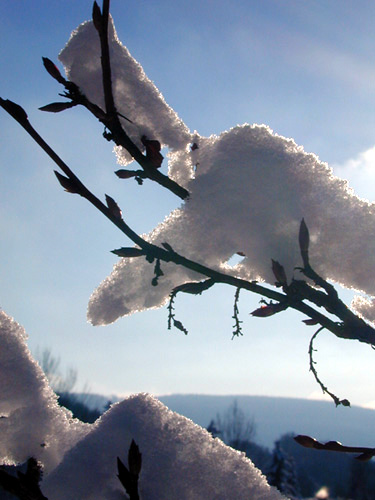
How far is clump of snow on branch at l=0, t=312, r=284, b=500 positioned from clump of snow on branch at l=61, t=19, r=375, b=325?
0.24 m

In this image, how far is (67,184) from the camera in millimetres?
965

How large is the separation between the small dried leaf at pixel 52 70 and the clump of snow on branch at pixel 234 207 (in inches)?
2.2

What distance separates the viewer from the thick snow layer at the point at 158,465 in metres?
0.81

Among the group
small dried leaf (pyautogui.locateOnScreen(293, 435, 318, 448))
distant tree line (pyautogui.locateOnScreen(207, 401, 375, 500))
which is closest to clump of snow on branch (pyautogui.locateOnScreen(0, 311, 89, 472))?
small dried leaf (pyautogui.locateOnScreen(293, 435, 318, 448))

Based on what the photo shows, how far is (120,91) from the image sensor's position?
115cm

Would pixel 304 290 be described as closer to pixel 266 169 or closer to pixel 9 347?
pixel 266 169

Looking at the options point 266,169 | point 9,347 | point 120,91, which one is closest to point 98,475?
point 9,347

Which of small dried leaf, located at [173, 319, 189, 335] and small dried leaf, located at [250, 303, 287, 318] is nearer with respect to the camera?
small dried leaf, located at [250, 303, 287, 318]

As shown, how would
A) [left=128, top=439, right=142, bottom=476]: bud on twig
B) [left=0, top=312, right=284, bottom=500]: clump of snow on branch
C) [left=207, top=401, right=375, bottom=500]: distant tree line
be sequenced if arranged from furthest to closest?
[left=207, top=401, right=375, bottom=500]: distant tree line < [left=0, top=312, right=284, bottom=500]: clump of snow on branch < [left=128, top=439, right=142, bottom=476]: bud on twig

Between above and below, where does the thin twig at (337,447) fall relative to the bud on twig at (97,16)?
below

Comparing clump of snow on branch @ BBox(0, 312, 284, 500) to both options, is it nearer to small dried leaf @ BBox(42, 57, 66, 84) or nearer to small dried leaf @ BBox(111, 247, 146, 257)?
small dried leaf @ BBox(111, 247, 146, 257)

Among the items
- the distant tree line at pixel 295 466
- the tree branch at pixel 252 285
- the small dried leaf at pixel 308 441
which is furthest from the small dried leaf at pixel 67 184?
the distant tree line at pixel 295 466

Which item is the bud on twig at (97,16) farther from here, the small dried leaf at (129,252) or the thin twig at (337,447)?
the thin twig at (337,447)

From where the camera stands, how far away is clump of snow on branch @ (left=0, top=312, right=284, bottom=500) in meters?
0.81
